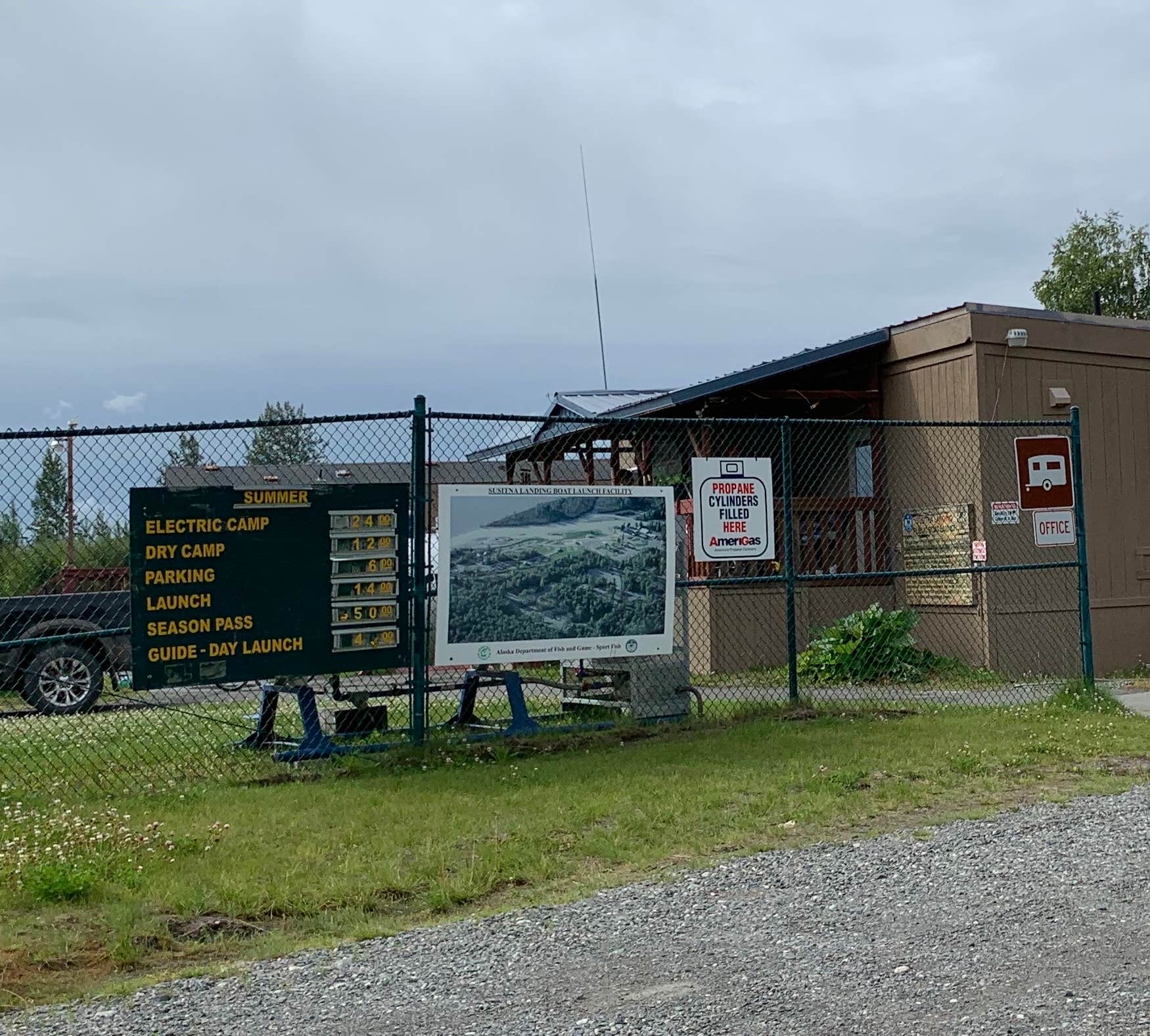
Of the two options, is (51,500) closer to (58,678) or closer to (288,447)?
(58,678)

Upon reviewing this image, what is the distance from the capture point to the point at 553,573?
9.05 m

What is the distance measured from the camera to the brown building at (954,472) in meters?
14.9

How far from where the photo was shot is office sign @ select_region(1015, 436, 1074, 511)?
36.1 ft

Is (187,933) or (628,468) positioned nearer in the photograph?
(187,933)

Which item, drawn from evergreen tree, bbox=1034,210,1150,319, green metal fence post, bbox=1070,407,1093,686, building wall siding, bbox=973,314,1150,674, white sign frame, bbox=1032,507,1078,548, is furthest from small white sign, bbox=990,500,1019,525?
evergreen tree, bbox=1034,210,1150,319

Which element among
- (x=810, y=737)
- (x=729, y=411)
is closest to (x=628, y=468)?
(x=729, y=411)

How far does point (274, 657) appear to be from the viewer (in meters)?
8.03

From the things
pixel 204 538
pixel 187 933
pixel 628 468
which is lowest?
pixel 187 933

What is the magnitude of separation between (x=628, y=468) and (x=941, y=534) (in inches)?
189

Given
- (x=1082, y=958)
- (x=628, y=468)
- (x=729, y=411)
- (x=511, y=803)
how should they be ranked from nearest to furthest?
(x=1082, y=958), (x=511, y=803), (x=729, y=411), (x=628, y=468)

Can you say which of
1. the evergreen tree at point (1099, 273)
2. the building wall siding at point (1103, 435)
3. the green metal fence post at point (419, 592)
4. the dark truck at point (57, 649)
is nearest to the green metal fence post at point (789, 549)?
the green metal fence post at point (419, 592)

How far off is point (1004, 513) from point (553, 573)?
7.02 meters

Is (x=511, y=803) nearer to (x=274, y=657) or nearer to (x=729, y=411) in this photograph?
(x=274, y=657)

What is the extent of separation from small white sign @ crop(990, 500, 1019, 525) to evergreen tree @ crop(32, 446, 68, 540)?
9.54m
